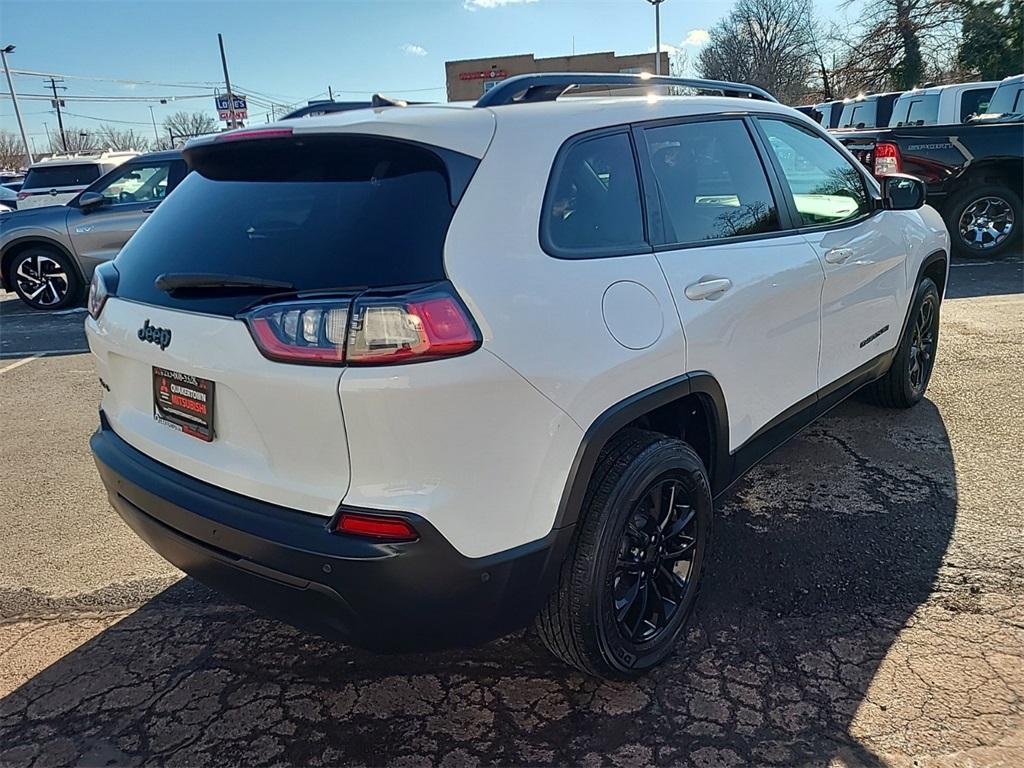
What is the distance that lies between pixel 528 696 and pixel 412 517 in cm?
95

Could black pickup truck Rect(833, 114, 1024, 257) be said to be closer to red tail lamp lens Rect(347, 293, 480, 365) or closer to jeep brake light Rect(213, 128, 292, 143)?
jeep brake light Rect(213, 128, 292, 143)

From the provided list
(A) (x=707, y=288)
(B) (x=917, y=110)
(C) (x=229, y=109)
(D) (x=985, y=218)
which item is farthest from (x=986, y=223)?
(C) (x=229, y=109)

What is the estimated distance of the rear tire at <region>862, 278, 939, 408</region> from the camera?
14.1 feet

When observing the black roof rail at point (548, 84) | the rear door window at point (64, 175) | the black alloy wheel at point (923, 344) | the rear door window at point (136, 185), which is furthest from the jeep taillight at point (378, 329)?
the rear door window at point (64, 175)

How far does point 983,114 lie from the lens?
10719mm

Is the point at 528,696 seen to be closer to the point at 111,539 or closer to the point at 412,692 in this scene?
the point at 412,692

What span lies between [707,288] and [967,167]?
27.1 feet

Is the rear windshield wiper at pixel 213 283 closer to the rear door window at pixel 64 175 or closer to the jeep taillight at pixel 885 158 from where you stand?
the jeep taillight at pixel 885 158

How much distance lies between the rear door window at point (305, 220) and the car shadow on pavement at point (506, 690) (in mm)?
1283

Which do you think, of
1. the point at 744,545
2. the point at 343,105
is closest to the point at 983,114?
the point at 744,545

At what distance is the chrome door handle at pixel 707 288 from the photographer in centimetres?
240

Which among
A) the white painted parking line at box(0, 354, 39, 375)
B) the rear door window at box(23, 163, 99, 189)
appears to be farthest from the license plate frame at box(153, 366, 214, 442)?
the rear door window at box(23, 163, 99, 189)

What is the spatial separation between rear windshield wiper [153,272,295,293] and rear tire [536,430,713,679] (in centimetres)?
106

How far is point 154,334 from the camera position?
84.8 inches
